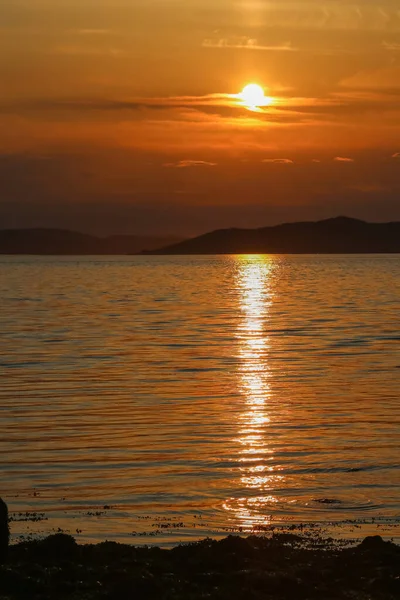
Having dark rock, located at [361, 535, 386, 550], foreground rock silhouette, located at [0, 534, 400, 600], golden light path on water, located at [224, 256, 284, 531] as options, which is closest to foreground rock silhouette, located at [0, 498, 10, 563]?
foreground rock silhouette, located at [0, 534, 400, 600]

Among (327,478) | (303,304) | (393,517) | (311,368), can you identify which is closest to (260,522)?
(393,517)

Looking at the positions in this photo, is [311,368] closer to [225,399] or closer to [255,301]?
[225,399]

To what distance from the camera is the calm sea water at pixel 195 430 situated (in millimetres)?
15789

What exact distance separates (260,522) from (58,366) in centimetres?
2091

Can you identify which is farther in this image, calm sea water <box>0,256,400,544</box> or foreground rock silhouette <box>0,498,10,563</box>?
calm sea water <box>0,256,400,544</box>

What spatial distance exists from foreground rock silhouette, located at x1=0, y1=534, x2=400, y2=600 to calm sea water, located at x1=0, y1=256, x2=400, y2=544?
1614 millimetres

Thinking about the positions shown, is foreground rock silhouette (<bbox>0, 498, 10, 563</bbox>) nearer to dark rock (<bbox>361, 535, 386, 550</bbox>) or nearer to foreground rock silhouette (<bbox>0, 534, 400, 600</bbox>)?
foreground rock silhouette (<bbox>0, 534, 400, 600</bbox>)

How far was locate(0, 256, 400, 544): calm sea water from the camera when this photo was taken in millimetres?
15789

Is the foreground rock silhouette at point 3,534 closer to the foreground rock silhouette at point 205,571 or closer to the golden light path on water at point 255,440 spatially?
the foreground rock silhouette at point 205,571

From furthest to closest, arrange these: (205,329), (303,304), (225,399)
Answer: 1. (303,304)
2. (205,329)
3. (225,399)

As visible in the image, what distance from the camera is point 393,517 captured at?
50.3 ft

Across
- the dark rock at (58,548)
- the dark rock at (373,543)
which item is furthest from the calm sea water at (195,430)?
the dark rock at (373,543)

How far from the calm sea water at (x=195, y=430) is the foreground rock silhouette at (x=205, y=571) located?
161 cm

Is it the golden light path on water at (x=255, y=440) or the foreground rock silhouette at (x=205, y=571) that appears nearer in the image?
the foreground rock silhouette at (x=205, y=571)
